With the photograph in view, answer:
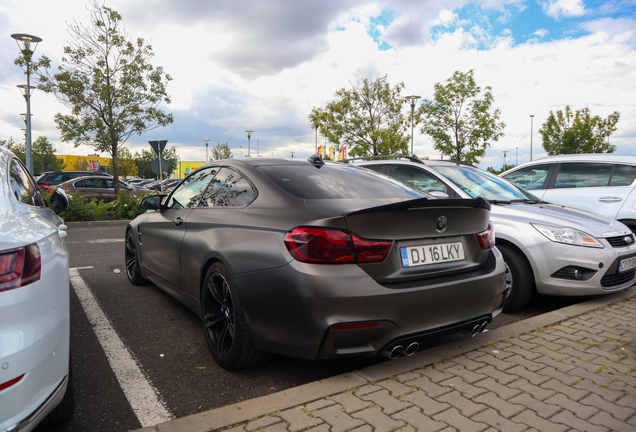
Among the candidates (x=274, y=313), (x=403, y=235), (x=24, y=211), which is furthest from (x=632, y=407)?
(x=24, y=211)

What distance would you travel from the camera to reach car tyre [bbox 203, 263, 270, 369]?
2.85 metres

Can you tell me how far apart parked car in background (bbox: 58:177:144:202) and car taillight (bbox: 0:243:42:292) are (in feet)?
61.2

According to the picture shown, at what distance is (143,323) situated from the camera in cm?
412

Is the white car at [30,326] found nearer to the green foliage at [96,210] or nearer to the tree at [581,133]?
the green foliage at [96,210]

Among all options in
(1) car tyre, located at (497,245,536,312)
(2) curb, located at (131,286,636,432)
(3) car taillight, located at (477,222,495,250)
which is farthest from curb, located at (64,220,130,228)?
(3) car taillight, located at (477,222,495,250)

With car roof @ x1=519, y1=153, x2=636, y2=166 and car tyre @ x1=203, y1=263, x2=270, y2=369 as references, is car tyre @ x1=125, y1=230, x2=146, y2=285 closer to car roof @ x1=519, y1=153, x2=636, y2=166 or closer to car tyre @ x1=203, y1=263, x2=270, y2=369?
car tyre @ x1=203, y1=263, x2=270, y2=369

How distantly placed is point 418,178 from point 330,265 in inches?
140

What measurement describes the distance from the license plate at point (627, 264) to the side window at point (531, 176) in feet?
8.87

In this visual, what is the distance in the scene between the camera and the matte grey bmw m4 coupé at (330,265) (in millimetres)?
2516

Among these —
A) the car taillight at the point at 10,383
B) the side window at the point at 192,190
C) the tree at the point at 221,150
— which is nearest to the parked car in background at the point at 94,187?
the side window at the point at 192,190

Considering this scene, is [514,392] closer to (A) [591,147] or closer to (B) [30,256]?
(B) [30,256]

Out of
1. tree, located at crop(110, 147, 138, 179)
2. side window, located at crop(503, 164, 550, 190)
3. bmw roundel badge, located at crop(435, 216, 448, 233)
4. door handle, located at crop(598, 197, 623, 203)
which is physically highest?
tree, located at crop(110, 147, 138, 179)

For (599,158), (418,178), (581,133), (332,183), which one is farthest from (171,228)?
(581,133)

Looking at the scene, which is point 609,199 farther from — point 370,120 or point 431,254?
point 370,120
